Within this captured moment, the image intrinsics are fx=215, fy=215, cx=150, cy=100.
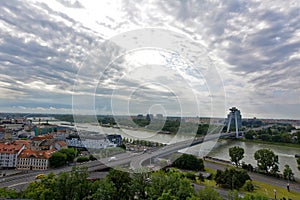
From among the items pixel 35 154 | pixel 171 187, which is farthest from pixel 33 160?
pixel 171 187

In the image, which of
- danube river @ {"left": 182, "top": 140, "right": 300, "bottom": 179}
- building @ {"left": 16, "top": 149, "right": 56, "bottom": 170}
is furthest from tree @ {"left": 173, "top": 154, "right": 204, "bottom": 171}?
building @ {"left": 16, "top": 149, "right": 56, "bottom": 170}

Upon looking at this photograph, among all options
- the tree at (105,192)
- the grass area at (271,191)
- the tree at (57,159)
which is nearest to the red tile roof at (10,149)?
the tree at (57,159)

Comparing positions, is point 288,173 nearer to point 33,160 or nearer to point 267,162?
point 267,162

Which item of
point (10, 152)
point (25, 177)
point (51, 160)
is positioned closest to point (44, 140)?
point (10, 152)

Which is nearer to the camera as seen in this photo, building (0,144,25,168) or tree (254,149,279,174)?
tree (254,149,279,174)

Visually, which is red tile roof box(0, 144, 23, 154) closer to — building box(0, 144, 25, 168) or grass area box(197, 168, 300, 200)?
building box(0, 144, 25, 168)

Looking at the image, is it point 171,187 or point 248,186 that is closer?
point 171,187

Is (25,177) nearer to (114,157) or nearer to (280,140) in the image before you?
(114,157)
